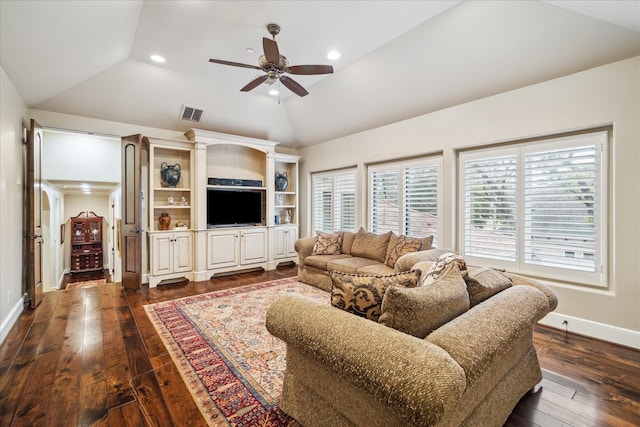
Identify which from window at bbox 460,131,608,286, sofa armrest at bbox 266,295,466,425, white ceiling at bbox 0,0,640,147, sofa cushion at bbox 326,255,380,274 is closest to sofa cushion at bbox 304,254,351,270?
sofa cushion at bbox 326,255,380,274

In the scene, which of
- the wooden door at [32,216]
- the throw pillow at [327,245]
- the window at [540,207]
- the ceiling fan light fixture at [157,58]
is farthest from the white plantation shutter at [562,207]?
the wooden door at [32,216]

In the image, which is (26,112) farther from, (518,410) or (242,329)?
(518,410)

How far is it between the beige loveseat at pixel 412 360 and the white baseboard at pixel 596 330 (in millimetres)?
1621

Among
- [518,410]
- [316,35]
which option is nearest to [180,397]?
[518,410]

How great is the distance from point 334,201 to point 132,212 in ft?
12.0

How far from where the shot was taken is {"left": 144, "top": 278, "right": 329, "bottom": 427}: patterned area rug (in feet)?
6.22

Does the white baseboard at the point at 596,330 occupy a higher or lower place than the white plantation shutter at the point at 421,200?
lower

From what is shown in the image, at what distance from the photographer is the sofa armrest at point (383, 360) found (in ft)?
3.13

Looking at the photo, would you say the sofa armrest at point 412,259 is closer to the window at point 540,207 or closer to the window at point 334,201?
the window at point 540,207

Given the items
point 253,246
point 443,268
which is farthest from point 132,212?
point 443,268

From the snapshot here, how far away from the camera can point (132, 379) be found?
2211 mm

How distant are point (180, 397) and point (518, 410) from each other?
2.32m

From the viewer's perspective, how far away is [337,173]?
6.00m

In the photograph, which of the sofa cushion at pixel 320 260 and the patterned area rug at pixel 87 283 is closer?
the sofa cushion at pixel 320 260
